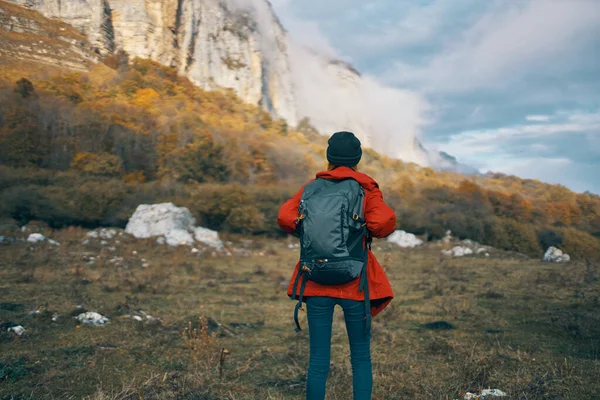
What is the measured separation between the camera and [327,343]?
2.24 meters

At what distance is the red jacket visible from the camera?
7.06 ft

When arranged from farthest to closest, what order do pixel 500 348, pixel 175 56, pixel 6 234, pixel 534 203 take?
pixel 175 56, pixel 534 203, pixel 6 234, pixel 500 348

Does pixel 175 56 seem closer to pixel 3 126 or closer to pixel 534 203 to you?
pixel 3 126

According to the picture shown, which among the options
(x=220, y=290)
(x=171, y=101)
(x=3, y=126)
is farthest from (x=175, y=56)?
(x=220, y=290)

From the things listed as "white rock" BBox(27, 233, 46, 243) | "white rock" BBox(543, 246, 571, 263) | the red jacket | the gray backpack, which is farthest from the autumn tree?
the gray backpack

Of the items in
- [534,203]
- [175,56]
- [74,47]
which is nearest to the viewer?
[534,203]

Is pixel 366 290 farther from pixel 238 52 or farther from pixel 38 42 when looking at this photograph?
pixel 238 52

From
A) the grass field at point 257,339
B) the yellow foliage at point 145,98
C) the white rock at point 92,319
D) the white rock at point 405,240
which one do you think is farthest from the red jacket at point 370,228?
the yellow foliage at point 145,98

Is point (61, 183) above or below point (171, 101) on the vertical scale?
below

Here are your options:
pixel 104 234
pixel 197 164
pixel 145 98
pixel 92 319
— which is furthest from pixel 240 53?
pixel 92 319

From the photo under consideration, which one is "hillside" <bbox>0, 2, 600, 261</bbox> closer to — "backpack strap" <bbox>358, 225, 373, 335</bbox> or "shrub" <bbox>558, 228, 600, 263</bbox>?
"shrub" <bbox>558, 228, 600, 263</bbox>

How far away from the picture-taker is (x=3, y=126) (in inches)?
798

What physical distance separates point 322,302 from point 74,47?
136 ft

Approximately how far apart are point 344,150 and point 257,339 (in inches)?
138
